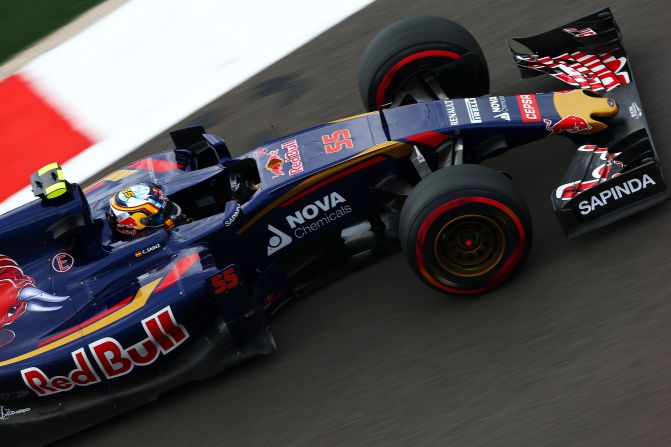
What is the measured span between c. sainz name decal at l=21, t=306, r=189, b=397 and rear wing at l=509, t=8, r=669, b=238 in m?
2.45

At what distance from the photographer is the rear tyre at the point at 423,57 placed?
609 cm

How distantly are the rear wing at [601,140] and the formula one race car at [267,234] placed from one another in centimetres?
1

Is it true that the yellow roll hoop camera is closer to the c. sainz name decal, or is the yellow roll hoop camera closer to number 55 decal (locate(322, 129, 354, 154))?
the c. sainz name decal

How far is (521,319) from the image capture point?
16.7 ft

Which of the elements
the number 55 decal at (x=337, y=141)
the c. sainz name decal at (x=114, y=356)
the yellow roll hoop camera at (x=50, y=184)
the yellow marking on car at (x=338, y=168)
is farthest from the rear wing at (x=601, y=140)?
the yellow roll hoop camera at (x=50, y=184)

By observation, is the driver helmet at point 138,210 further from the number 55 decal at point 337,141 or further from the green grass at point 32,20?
the green grass at point 32,20

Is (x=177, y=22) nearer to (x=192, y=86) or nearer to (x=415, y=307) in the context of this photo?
(x=192, y=86)

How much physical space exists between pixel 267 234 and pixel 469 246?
1304 mm

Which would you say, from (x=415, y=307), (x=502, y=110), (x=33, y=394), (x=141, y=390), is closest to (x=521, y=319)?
(x=415, y=307)


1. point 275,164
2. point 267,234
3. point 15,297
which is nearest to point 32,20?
point 15,297

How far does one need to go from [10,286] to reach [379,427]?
103 inches

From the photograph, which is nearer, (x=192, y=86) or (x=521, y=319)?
(x=521, y=319)

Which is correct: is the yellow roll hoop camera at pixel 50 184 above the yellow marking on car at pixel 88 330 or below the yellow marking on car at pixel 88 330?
above

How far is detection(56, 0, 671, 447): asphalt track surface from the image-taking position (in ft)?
14.9
